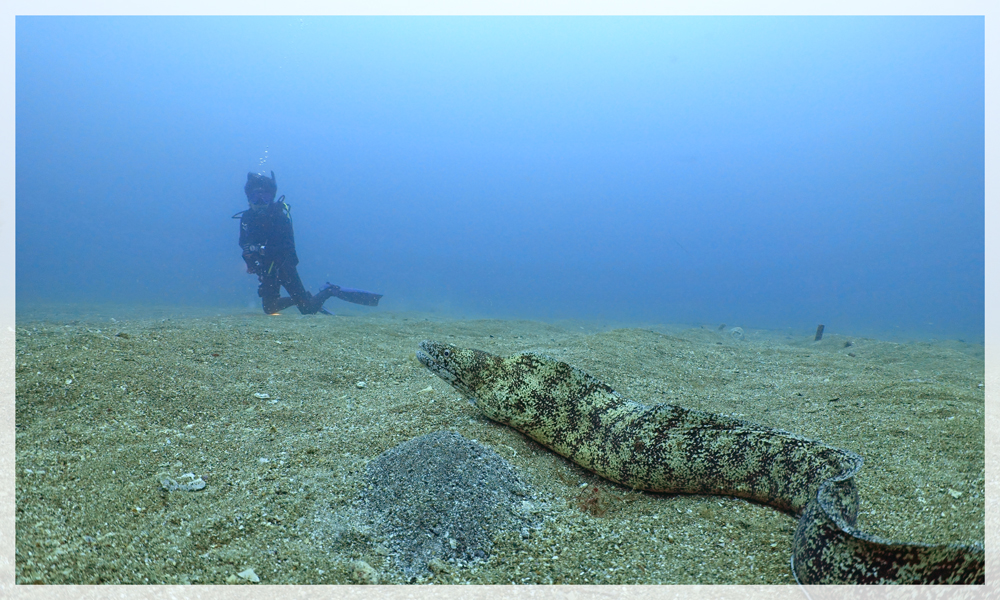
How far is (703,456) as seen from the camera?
100 inches

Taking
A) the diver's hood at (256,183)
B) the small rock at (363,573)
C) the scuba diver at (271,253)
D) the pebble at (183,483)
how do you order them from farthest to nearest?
the diver's hood at (256,183) < the scuba diver at (271,253) < the pebble at (183,483) < the small rock at (363,573)

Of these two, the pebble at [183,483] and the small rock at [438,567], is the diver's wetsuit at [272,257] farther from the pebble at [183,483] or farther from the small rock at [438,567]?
the small rock at [438,567]

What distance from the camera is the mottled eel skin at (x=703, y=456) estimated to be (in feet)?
5.01

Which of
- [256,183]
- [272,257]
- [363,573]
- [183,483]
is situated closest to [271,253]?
[272,257]

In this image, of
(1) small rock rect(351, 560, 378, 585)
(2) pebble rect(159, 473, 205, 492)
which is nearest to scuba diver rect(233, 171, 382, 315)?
(2) pebble rect(159, 473, 205, 492)

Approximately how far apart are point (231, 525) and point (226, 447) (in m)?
1.07

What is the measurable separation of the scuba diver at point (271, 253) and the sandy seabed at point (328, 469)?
803 centimetres

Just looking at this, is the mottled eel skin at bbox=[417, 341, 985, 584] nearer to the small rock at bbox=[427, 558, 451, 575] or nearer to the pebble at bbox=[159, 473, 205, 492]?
the small rock at bbox=[427, 558, 451, 575]

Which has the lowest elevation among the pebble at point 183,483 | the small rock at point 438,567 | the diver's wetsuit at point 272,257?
the pebble at point 183,483

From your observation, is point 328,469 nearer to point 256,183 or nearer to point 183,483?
point 183,483

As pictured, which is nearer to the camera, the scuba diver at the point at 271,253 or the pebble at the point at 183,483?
the pebble at the point at 183,483

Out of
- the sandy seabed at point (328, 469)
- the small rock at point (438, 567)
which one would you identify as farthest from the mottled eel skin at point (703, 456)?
the small rock at point (438, 567)

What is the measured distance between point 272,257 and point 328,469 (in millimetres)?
11852

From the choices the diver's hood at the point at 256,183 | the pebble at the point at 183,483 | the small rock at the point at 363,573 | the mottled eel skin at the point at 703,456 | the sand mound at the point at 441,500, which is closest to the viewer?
the mottled eel skin at the point at 703,456
